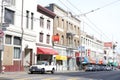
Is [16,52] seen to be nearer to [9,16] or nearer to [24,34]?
[24,34]

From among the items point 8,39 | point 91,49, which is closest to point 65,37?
point 8,39

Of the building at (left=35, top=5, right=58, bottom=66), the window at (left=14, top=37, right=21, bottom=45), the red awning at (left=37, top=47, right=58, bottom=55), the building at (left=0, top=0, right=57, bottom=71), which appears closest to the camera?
the building at (left=0, top=0, right=57, bottom=71)

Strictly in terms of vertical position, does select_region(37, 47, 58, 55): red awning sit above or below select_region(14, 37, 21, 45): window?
below

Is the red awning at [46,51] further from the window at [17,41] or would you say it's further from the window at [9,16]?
the window at [9,16]

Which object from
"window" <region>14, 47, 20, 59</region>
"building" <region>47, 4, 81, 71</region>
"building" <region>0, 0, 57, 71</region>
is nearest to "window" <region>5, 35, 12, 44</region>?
"building" <region>0, 0, 57, 71</region>

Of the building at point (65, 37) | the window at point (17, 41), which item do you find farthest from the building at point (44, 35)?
the window at point (17, 41)

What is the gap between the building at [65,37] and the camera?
2436 inches

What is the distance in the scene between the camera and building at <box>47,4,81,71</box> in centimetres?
6188

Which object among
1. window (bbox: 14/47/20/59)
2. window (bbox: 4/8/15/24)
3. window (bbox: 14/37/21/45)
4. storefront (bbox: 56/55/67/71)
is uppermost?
window (bbox: 4/8/15/24)

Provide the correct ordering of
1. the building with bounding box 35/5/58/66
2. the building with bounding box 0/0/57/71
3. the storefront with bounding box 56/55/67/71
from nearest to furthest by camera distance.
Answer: the building with bounding box 0/0/57/71
the building with bounding box 35/5/58/66
the storefront with bounding box 56/55/67/71

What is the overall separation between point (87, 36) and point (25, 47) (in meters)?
41.1

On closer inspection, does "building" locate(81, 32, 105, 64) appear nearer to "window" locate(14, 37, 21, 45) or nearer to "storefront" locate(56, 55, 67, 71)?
"storefront" locate(56, 55, 67, 71)

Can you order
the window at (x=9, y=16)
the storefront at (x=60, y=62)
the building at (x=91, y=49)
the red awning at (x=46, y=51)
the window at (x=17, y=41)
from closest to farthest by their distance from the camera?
the window at (x=9, y=16) < the window at (x=17, y=41) < the red awning at (x=46, y=51) < the storefront at (x=60, y=62) < the building at (x=91, y=49)

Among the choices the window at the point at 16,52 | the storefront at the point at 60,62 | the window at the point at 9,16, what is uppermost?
the window at the point at 9,16
